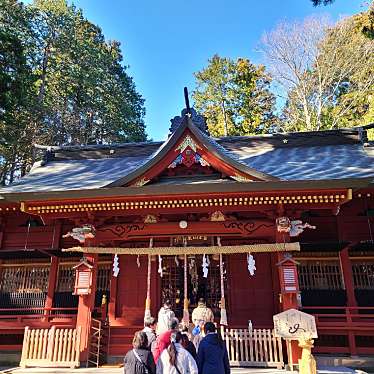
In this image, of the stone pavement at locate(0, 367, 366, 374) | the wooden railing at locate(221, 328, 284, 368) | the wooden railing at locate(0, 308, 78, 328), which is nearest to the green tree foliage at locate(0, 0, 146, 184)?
the wooden railing at locate(0, 308, 78, 328)

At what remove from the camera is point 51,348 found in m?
7.86

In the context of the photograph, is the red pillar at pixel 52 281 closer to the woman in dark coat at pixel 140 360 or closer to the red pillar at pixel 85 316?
the red pillar at pixel 85 316

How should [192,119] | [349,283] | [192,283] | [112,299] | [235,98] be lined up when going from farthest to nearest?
1. [235,98]
2. [192,283]
3. [112,299]
4. [192,119]
5. [349,283]

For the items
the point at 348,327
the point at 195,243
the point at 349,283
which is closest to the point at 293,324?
the point at 348,327

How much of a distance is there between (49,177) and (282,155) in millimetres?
8934

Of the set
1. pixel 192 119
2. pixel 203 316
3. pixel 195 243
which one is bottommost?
pixel 203 316

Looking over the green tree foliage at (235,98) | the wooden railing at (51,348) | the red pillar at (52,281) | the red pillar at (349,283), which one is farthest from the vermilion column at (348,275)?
the green tree foliage at (235,98)

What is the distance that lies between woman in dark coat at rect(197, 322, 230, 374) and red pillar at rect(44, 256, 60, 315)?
25.0ft

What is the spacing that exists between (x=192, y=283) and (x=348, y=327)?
176 inches

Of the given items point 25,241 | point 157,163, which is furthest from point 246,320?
point 25,241

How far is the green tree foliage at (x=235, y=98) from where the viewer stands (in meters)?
30.3

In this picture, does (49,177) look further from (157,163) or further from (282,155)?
(282,155)

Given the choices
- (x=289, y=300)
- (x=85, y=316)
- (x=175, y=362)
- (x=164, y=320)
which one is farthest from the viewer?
(x=85, y=316)

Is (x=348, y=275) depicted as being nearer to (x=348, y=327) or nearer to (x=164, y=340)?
(x=348, y=327)
